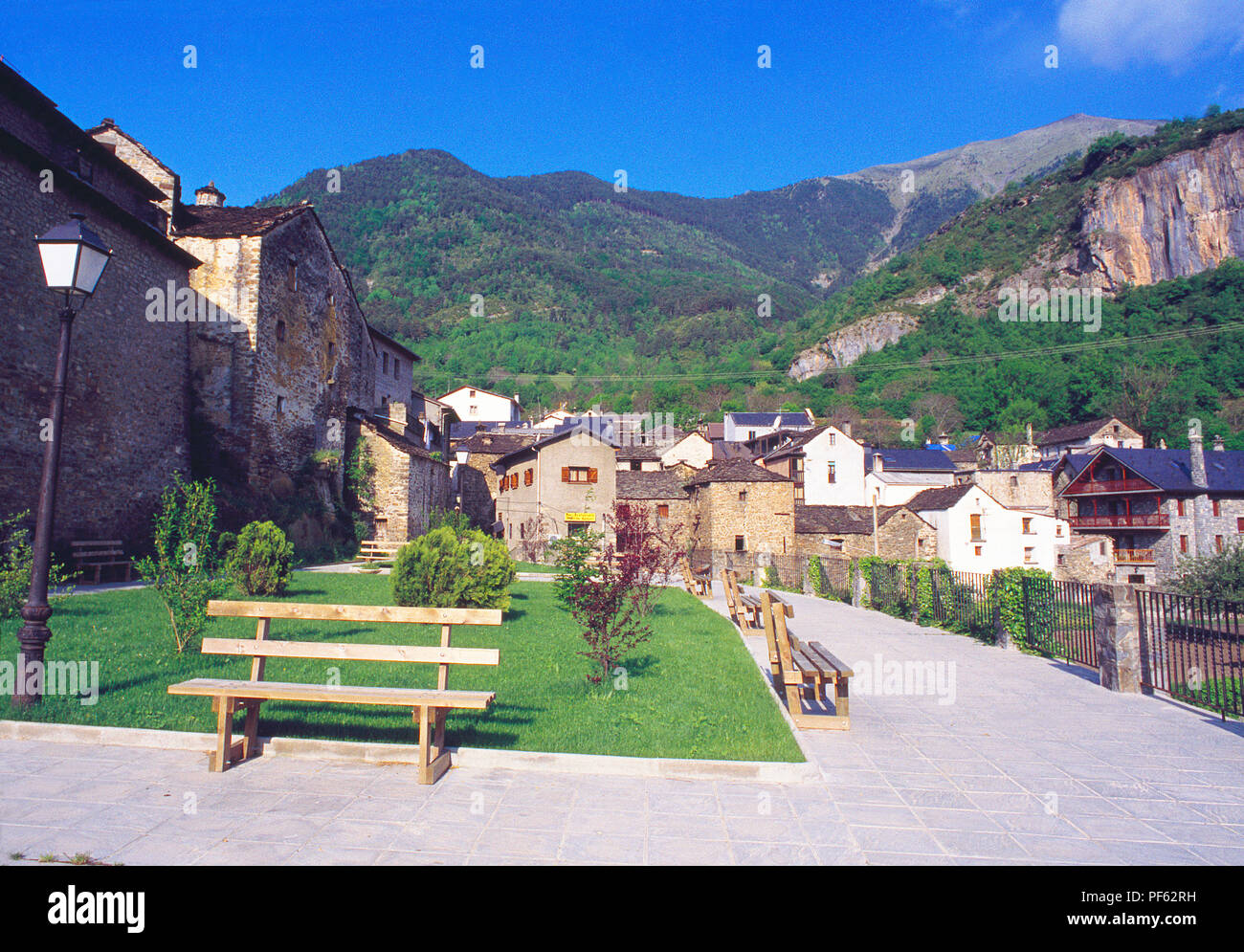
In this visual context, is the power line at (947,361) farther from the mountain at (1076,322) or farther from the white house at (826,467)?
the white house at (826,467)

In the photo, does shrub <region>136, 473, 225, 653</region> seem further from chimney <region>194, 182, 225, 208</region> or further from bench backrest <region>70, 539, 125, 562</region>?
chimney <region>194, 182, 225, 208</region>

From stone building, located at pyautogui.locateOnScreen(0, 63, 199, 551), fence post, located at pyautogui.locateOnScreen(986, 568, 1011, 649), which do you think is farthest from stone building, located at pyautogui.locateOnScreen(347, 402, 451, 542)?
fence post, located at pyautogui.locateOnScreen(986, 568, 1011, 649)

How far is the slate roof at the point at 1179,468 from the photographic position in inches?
1763

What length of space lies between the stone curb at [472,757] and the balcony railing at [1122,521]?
53702mm

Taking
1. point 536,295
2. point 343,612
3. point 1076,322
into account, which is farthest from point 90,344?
point 536,295

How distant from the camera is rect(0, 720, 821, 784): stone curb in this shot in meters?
4.96

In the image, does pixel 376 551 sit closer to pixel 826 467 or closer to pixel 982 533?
pixel 982 533

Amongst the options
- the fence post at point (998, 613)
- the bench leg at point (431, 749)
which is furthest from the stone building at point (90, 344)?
the fence post at point (998, 613)

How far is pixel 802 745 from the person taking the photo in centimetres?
567

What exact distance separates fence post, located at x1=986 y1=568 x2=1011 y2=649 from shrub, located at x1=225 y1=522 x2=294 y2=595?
13889 millimetres

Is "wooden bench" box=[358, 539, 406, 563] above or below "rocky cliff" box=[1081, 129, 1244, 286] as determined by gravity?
below

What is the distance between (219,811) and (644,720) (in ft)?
11.4
